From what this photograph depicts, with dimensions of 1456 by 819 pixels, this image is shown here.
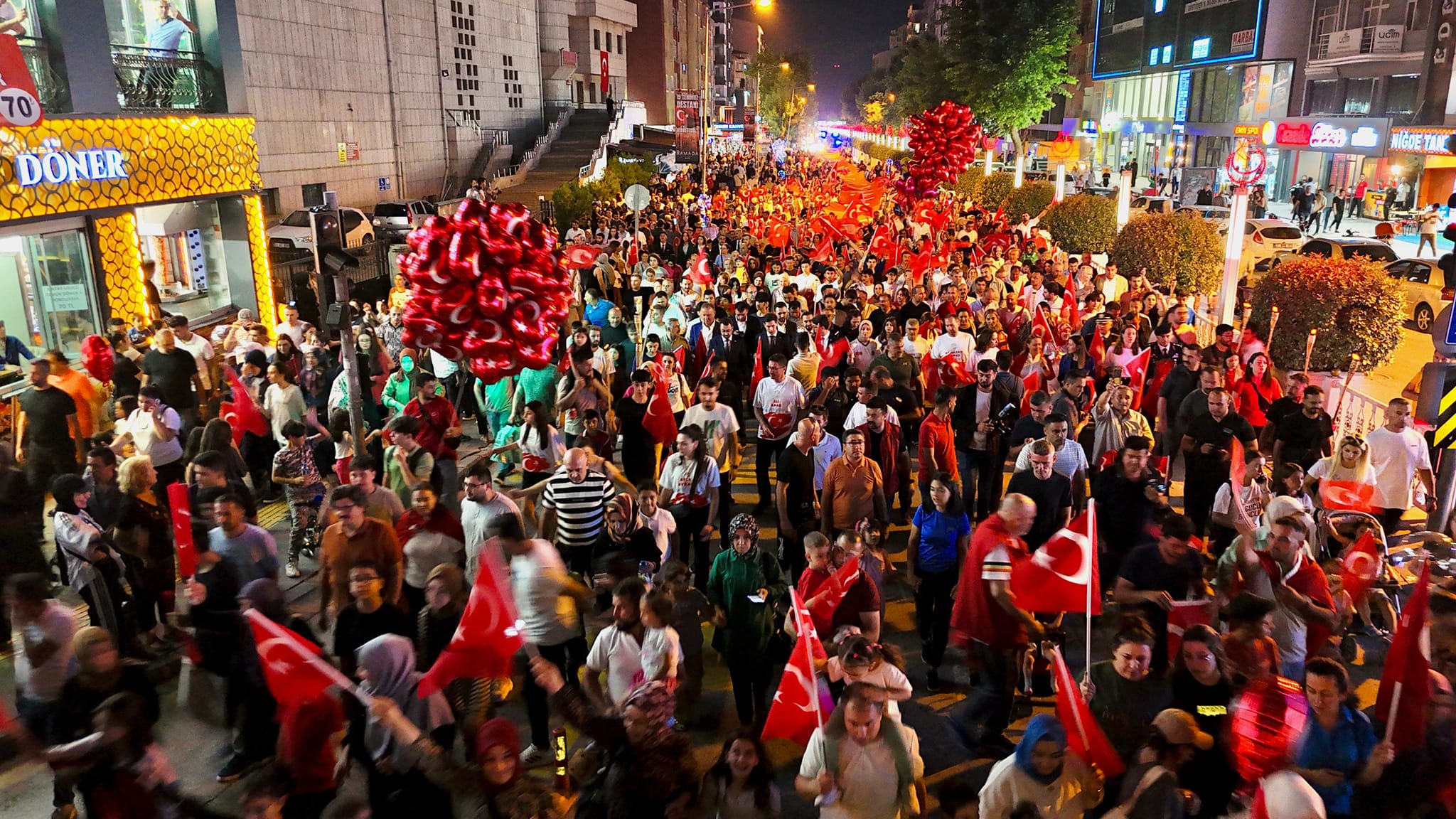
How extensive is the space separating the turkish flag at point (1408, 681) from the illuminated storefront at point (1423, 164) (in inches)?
1226

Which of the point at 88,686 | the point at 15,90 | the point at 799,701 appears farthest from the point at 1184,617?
the point at 15,90

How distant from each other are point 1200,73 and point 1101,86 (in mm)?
16849

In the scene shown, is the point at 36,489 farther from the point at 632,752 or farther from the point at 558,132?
the point at 558,132

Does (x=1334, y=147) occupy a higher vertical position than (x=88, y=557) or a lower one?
higher

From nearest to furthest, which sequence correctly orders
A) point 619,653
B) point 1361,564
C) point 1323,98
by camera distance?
1. point 619,653
2. point 1361,564
3. point 1323,98

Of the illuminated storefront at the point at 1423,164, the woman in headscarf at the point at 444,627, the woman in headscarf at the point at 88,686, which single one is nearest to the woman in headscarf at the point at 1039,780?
the woman in headscarf at the point at 444,627

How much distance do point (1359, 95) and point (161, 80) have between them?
126ft

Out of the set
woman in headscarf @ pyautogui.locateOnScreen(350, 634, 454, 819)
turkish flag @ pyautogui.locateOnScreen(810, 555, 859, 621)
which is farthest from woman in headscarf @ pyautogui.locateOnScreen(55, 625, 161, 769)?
turkish flag @ pyautogui.locateOnScreen(810, 555, 859, 621)

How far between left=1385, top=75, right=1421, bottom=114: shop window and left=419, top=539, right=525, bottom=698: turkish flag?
38.6m

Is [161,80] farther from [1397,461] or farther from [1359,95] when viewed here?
[1359,95]

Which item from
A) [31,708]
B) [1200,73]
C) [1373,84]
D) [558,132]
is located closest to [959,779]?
[31,708]

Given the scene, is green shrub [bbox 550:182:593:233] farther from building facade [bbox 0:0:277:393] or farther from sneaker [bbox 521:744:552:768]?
sneaker [bbox 521:744:552:768]

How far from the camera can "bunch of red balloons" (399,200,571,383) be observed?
21.2ft

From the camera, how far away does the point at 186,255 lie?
16875 mm
